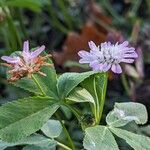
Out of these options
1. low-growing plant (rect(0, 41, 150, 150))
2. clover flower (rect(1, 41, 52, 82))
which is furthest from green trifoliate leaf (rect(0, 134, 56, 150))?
clover flower (rect(1, 41, 52, 82))

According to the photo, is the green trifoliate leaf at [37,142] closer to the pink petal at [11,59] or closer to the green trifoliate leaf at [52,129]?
the green trifoliate leaf at [52,129]

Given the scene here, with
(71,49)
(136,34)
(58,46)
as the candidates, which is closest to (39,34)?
(58,46)

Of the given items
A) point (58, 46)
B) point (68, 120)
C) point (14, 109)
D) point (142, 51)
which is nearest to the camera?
point (14, 109)

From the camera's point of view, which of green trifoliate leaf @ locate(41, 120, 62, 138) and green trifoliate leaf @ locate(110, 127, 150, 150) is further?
green trifoliate leaf @ locate(41, 120, 62, 138)

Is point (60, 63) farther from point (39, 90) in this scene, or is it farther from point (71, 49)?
point (39, 90)

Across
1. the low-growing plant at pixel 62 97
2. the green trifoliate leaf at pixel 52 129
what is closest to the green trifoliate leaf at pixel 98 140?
the low-growing plant at pixel 62 97

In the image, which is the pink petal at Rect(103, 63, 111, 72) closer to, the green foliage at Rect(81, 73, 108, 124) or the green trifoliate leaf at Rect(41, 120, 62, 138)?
the green foliage at Rect(81, 73, 108, 124)

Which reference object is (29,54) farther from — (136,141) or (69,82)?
(136,141)

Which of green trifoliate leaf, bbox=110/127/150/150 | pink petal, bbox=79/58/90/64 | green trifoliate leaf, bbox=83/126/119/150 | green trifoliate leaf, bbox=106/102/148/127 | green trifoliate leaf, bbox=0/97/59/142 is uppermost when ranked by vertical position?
pink petal, bbox=79/58/90/64
